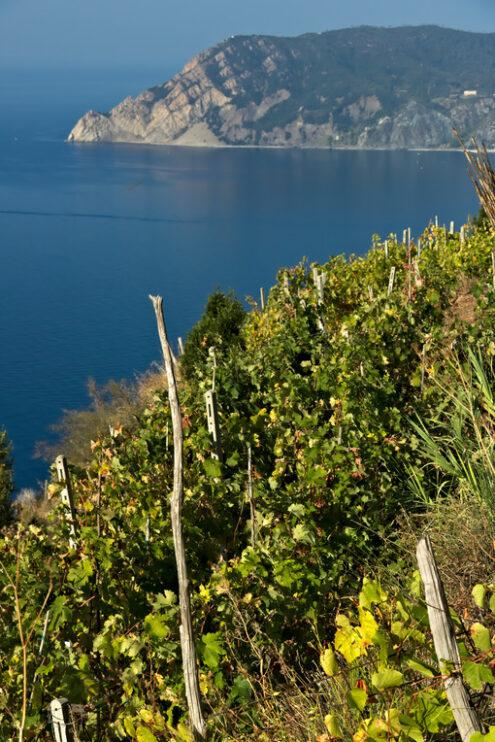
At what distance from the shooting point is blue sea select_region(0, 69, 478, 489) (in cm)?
3722

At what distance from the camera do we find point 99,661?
242 centimetres

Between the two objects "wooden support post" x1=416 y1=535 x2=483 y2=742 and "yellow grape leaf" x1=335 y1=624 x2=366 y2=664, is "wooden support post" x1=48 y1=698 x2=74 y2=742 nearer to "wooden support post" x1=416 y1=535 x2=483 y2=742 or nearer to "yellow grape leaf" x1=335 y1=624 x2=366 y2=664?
"yellow grape leaf" x1=335 y1=624 x2=366 y2=664

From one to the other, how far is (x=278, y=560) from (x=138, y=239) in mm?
63827

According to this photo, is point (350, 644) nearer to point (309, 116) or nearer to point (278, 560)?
point (278, 560)

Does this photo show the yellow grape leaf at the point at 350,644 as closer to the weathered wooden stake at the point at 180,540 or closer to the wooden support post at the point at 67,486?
the weathered wooden stake at the point at 180,540

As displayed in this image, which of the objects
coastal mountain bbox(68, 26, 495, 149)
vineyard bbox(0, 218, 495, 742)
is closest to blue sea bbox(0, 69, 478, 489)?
vineyard bbox(0, 218, 495, 742)

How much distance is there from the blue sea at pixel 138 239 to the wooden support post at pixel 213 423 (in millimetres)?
23157

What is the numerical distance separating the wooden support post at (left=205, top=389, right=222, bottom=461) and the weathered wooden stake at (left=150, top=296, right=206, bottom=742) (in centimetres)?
199

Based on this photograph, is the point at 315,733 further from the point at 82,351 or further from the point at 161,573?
the point at 82,351

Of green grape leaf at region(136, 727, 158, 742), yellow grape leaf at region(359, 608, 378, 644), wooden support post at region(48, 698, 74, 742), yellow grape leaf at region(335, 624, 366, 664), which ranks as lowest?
green grape leaf at region(136, 727, 158, 742)

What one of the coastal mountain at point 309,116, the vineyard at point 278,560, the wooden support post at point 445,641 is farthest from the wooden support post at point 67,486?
the coastal mountain at point 309,116

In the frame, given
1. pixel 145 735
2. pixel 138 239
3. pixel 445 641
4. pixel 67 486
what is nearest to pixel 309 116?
pixel 138 239

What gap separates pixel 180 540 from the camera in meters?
1.44

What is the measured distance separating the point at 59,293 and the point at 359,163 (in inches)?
3935
